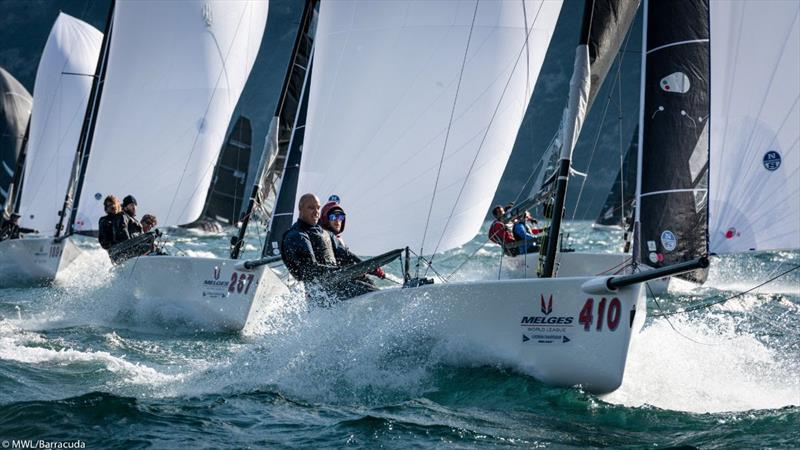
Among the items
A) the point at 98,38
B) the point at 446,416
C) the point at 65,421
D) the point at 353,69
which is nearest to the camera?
the point at 65,421

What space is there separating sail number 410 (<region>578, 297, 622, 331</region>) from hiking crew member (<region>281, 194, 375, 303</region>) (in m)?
1.95

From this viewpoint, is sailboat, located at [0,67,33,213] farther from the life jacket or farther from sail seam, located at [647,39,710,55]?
sail seam, located at [647,39,710,55]

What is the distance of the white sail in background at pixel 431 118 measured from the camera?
8508mm

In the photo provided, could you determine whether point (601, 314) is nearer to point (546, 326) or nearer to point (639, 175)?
point (546, 326)

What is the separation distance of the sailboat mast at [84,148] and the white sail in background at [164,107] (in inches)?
8.0

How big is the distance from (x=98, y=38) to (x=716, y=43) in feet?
50.8

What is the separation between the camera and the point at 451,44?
28.9ft

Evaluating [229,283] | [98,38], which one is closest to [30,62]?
[98,38]

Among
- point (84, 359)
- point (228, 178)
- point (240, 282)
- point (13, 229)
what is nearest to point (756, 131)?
point (84, 359)

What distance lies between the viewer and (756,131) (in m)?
5.95

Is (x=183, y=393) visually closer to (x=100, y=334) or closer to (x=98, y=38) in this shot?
(x=100, y=334)

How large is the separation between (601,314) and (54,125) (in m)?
14.3

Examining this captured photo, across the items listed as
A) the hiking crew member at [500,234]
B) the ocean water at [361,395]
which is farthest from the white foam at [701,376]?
the hiking crew member at [500,234]

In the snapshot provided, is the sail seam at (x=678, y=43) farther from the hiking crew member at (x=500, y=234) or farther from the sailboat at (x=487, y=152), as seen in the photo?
the hiking crew member at (x=500, y=234)
